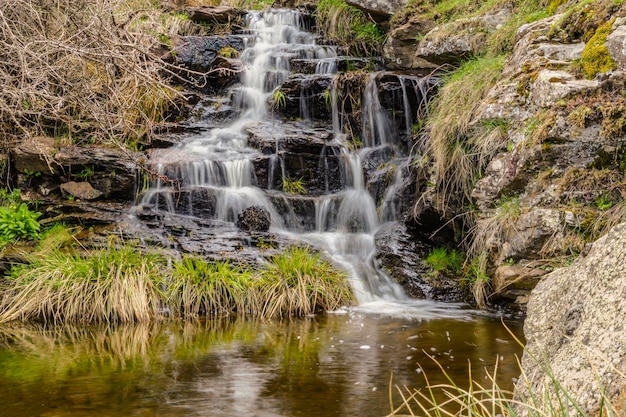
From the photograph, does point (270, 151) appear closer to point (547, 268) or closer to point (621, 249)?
point (547, 268)

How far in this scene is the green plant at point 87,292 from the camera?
6.92 m

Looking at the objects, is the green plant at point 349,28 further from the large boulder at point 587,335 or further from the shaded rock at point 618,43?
the large boulder at point 587,335

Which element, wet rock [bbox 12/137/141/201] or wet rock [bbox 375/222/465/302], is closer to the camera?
wet rock [bbox 375/222/465/302]

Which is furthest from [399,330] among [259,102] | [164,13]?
[164,13]

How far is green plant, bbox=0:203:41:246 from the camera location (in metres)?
8.25

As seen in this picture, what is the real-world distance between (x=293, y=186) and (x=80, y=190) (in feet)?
10.6

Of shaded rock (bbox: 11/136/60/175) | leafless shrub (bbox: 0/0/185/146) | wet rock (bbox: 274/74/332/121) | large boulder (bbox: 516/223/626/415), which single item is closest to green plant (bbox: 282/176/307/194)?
wet rock (bbox: 274/74/332/121)

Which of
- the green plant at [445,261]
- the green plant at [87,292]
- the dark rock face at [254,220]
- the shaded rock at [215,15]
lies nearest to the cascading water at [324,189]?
the dark rock face at [254,220]

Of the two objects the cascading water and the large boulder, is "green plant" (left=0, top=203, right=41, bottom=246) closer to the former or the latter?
the cascading water

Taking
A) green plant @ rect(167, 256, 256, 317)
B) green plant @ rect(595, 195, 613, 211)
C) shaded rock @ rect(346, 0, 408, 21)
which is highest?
shaded rock @ rect(346, 0, 408, 21)

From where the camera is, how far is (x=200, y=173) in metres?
9.54

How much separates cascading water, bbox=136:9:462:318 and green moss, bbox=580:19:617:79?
304cm

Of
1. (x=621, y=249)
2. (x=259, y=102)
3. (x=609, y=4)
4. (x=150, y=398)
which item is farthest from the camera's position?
(x=259, y=102)

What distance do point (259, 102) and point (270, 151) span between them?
199cm
